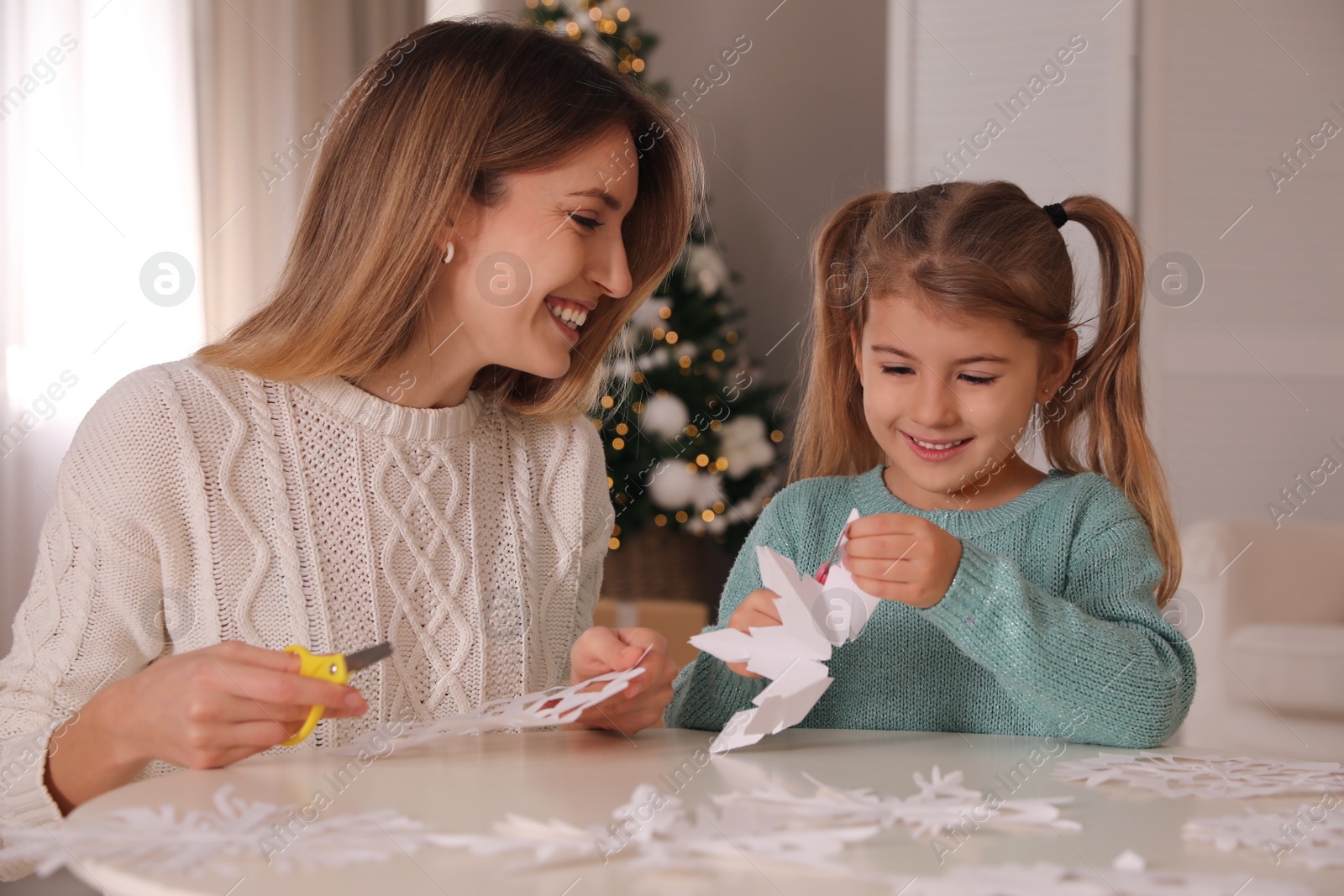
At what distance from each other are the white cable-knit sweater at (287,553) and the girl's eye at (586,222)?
0.26m

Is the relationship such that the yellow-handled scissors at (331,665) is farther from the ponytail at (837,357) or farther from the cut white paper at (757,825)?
A: the ponytail at (837,357)

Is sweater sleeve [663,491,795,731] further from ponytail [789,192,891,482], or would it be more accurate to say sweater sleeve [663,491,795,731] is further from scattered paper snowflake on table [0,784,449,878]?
scattered paper snowflake on table [0,784,449,878]

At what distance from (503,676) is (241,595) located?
30 centimetres

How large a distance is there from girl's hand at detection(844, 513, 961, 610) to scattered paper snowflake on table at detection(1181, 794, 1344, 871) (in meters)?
0.31

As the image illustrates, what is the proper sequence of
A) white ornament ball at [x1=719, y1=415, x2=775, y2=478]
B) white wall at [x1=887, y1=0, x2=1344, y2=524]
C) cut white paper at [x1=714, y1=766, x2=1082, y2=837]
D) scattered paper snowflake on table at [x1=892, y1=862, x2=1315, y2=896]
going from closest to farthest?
scattered paper snowflake on table at [x1=892, y1=862, x2=1315, y2=896] < cut white paper at [x1=714, y1=766, x2=1082, y2=837] < white wall at [x1=887, y1=0, x2=1344, y2=524] < white ornament ball at [x1=719, y1=415, x2=775, y2=478]

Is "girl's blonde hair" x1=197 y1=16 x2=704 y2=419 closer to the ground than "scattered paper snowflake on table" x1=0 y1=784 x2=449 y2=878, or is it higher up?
higher up

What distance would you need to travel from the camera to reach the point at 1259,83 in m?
3.22

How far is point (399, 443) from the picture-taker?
4.18 ft

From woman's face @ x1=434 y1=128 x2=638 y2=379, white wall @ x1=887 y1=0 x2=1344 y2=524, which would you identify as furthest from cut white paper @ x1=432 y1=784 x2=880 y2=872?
white wall @ x1=887 y1=0 x2=1344 y2=524

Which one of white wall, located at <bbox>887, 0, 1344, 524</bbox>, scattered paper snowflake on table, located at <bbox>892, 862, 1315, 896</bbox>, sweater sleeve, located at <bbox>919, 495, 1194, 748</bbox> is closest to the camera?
scattered paper snowflake on table, located at <bbox>892, 862, 1315, 896</bbox>

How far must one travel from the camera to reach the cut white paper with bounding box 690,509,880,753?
90 cm

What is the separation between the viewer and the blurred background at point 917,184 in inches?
105

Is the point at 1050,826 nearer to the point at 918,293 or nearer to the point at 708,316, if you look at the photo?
the point at 918,293

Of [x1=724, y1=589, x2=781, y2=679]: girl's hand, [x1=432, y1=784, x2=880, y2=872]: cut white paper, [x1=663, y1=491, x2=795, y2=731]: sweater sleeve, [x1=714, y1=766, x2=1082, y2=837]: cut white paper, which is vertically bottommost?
[x1=663, y1=491, x2=795, y2=731]: sweater sleeve
